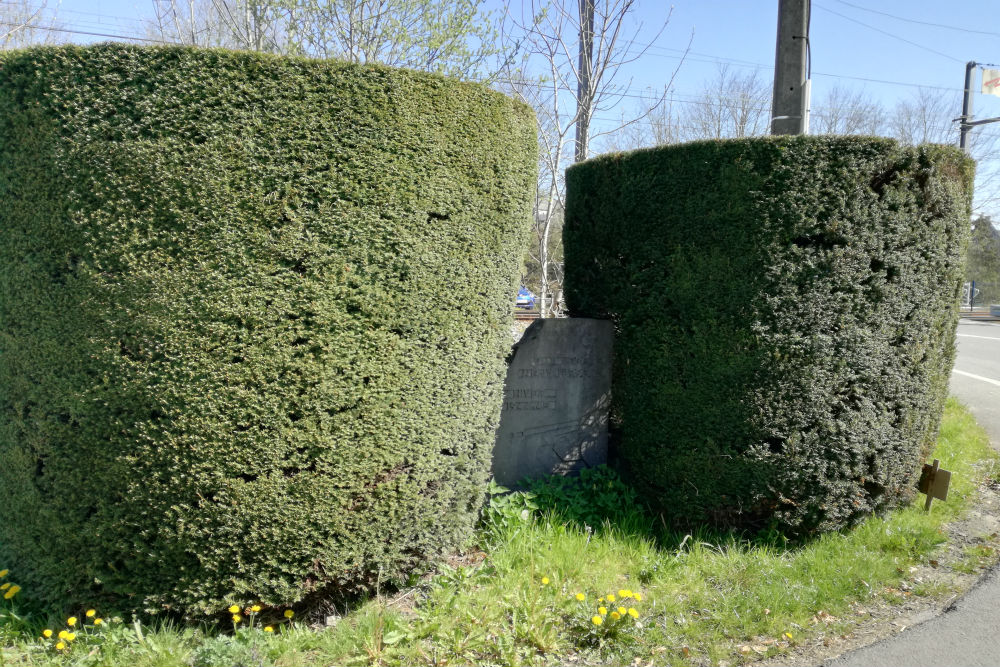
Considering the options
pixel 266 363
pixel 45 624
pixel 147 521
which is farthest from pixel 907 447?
pixel 45 624

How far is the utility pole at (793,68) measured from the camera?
5523 millimetres

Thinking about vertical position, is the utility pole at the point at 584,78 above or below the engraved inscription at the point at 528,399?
above

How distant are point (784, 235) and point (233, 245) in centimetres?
326

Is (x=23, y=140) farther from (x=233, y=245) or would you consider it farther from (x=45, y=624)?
(x=45, y=624)

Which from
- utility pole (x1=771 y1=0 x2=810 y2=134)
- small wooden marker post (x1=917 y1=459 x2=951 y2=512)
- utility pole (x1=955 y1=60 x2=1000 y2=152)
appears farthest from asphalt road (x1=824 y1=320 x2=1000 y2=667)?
utility pole (x1=955 y1=60 x2=1000 y2=152)

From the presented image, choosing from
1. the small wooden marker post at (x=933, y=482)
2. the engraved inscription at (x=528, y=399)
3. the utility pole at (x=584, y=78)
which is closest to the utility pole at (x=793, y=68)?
the utility pole at (x=584, y=78)

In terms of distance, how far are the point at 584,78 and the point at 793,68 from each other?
2256mm

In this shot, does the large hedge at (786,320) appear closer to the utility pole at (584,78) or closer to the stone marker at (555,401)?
the stone marker at (555,401)

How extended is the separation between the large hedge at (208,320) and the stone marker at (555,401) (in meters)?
1.52

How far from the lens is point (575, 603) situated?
349cm

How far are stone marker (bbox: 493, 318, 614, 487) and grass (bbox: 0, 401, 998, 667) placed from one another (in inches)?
10.4

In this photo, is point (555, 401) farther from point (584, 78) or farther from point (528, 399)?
point (584, 78)

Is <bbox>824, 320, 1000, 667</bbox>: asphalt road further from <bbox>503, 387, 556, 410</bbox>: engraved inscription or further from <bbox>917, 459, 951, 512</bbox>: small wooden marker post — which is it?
<bbox>503, 387, 556, 410</bbox>: engraved inscription

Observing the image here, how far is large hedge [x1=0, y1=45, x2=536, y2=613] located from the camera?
300cm
